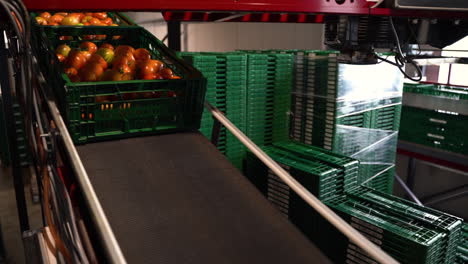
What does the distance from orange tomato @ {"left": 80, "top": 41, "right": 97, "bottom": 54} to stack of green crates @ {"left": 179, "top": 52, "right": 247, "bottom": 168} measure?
33.9 inches

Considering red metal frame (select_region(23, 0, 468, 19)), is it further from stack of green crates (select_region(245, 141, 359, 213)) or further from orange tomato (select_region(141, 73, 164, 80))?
stack of green crates (select_region(245, 141, 359, 213))

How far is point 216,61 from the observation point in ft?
9.05

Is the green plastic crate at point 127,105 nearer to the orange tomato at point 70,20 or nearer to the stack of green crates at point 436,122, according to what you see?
the orange tomato at point 70,20

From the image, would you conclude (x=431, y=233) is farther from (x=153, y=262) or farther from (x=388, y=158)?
(x=153, y=262)

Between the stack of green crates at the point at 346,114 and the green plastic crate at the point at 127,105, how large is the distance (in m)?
1.64

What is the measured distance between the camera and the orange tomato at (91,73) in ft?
5.23

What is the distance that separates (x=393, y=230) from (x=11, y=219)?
3605 mm

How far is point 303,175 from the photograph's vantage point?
253 cm

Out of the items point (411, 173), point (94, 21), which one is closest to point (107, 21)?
point (94, 21)

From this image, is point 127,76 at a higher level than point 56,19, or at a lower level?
lower

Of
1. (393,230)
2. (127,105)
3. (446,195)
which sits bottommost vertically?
(446,195)

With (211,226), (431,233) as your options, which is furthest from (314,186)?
(211,226)

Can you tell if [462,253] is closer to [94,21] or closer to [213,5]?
[213,5]

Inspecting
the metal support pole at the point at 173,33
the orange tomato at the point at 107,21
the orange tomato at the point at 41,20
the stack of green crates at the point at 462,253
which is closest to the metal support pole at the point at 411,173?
the stack of green crates at the point at 462,253
